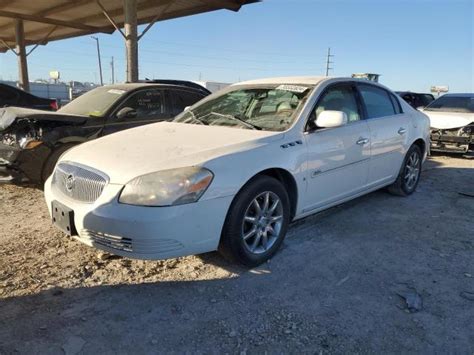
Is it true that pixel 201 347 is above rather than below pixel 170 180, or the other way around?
below

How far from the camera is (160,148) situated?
3434 mm

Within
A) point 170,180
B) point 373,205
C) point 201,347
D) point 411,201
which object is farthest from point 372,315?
point 411,201

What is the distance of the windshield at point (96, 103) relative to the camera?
621 centimetres

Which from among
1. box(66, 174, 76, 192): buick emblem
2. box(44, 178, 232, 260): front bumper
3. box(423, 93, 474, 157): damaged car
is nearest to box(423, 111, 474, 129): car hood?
box(423, 93, 474, 157): damaged car

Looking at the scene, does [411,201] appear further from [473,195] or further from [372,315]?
[372,315]

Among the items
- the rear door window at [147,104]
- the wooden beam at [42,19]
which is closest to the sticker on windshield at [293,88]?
the rear door window at [147,104]

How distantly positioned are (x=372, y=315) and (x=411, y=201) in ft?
10.5

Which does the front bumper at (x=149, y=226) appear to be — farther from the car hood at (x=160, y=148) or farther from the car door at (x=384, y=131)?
the car door at (x=384, y=131)

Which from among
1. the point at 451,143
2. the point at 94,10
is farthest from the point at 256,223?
the point at 94,10

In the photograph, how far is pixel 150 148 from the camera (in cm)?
347

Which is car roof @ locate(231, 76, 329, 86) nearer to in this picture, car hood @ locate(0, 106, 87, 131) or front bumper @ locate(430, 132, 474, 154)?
car hood @ locate(0, 106, 87, 131)

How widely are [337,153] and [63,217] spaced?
8.35ft

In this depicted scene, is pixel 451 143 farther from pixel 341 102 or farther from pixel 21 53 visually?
pixel 21 53

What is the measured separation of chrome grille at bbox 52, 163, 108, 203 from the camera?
123 inches
